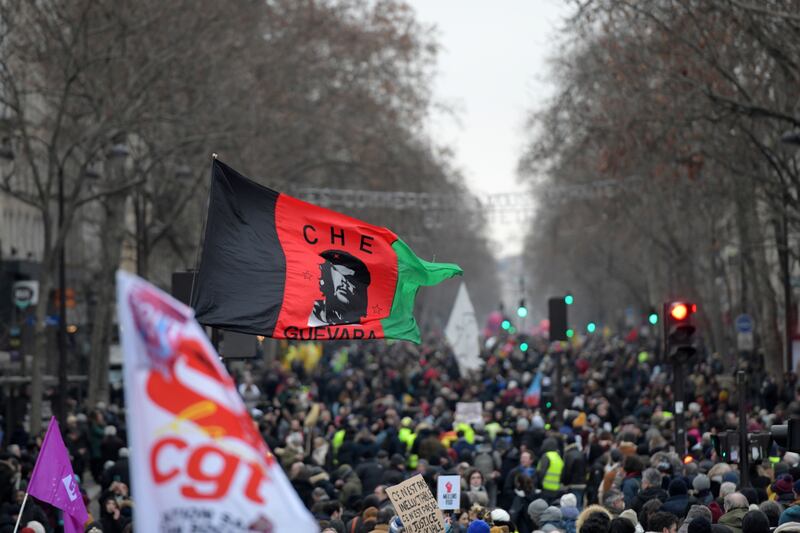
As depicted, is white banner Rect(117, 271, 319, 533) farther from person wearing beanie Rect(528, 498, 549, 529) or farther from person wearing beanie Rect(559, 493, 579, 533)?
person wearing beanie Rect(528, 498, 549, 529)

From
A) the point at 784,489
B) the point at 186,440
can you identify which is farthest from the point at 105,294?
the point at 186,440

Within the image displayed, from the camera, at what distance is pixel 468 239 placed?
115 m

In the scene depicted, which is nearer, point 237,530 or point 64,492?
point 237,530

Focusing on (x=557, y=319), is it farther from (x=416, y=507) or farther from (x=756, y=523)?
(x=756, y=523)

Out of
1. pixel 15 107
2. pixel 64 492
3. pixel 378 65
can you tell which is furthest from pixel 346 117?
pixel 64 492

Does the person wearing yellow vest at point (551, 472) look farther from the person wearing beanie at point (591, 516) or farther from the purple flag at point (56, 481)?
the purple flag at point (56, 481)

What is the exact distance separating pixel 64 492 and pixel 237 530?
22.6ft

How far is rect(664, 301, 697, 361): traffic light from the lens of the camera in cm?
1858

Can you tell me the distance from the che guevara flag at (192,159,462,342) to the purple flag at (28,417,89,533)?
1.61 metres

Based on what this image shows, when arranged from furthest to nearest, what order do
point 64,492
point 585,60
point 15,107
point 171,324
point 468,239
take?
A: point 468,239 < point 585,60 < point 15,107 < point 64,492 < point 171,324

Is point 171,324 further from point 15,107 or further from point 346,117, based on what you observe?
point 346,117

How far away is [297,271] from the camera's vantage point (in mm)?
12469

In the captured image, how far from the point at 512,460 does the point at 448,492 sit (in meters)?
6.03

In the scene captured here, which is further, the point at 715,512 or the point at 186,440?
the point at 715,512
